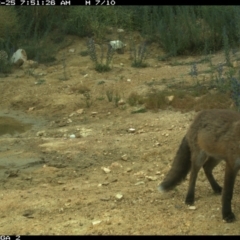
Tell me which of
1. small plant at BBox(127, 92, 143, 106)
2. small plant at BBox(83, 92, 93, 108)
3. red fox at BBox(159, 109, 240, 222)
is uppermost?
red fox at BBox(159, 109, 240, 222)

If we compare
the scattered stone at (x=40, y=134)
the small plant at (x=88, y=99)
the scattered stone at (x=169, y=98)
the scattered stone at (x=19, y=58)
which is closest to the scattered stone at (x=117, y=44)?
the scattered stone at (x=19, y=58)

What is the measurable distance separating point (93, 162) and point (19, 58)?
21.0 ft

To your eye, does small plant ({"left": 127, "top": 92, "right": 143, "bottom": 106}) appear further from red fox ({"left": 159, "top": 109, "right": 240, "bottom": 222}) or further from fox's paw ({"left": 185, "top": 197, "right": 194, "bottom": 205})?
fox's paw ({"left": 185, "top": 197, "right": 194, "bottom": 205})

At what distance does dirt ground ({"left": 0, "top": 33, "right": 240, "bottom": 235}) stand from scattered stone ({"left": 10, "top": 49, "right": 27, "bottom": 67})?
0.78 m

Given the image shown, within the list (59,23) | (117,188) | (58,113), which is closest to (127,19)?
(59,23)

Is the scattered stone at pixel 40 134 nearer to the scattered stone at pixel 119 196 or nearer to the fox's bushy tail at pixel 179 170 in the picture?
the scattered stone at pixel 119 196

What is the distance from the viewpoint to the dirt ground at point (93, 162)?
15.6 ft

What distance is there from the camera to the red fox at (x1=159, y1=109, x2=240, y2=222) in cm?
464

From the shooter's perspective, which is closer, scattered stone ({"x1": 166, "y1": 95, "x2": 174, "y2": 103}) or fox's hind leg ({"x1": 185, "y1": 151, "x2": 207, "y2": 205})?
fox's hind leg ({"x1": 185, "y1": 151, "x2": 207, "y2": 205})

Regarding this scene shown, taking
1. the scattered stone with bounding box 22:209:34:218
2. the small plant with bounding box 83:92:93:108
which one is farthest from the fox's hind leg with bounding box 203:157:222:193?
the small plant with bounding box 83:92:93:108

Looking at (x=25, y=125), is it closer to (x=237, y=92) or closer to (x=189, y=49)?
(x=237, y=92)

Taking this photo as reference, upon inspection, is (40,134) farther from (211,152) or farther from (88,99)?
(211,152)

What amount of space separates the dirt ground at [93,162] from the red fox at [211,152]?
6.7 inches

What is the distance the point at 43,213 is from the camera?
5102 millimetres
